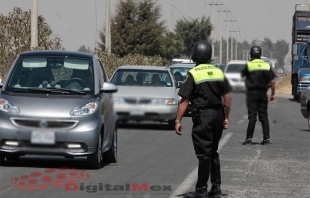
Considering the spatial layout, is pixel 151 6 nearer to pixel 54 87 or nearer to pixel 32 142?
pixel 54 87

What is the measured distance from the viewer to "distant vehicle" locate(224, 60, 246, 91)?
1374 mm

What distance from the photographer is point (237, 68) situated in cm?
151

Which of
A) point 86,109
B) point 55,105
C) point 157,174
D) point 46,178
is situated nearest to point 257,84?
point 55,105

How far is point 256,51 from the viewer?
5.67 ft

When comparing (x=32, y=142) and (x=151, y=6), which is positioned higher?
(x=151, y=6)

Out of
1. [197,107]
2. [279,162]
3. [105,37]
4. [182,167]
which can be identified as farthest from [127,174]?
[105,37]

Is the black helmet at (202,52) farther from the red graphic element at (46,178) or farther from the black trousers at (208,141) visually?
the red graphic element at (46,178)

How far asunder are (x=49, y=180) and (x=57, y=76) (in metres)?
8.41

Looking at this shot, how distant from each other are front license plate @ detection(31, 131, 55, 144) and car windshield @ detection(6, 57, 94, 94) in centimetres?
26

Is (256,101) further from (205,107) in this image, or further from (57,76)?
(205,107)

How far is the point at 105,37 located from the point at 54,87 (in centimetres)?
33

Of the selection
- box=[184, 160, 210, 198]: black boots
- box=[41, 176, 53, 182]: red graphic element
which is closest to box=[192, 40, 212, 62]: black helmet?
box=[184, 160, 210, 198]: black boots

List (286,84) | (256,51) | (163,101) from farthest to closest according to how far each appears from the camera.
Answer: (286,84) < (163,101) < (256,51)

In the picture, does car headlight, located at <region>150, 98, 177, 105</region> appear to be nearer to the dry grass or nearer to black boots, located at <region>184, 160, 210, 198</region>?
the dry grass
